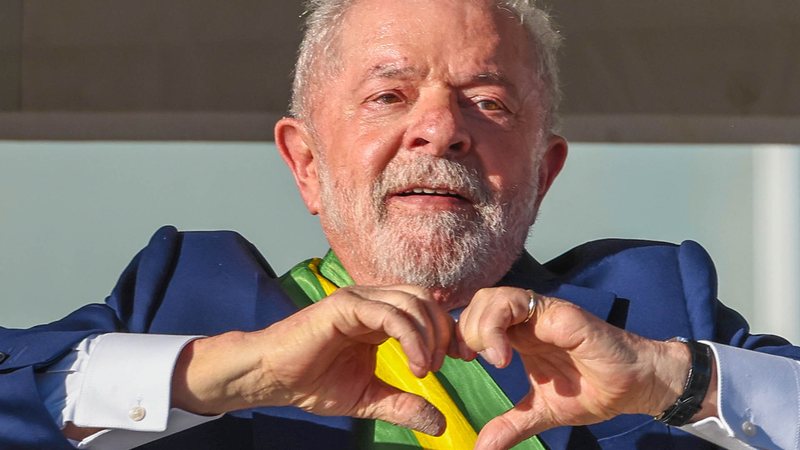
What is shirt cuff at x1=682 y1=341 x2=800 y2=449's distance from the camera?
1819mm

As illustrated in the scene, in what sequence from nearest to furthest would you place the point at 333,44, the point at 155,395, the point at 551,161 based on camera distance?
1. the point at 155,395
2. the point at 333,44
3. the point at 551,161

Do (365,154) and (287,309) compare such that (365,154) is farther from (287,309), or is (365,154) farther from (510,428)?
(510,428)

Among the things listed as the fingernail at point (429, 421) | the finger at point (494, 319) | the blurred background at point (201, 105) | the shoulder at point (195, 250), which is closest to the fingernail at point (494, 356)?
the finger at point (494, 319)

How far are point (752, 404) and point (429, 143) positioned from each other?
587 mm

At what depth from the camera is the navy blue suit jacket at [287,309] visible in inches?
80.0

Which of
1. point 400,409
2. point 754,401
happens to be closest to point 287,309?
point 400,409

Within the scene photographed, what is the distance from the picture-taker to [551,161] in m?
2.43

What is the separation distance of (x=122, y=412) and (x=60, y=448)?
0.09 meters

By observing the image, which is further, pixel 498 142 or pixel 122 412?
pixel 498 142

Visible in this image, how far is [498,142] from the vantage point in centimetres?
220

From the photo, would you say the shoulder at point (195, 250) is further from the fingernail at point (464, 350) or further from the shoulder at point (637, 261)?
the fingernail at point (464, 350)

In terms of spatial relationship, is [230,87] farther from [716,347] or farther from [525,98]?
[716,347]

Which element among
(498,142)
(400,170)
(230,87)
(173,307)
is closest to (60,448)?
(173,307)

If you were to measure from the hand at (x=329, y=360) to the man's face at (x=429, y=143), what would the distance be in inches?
14.7
